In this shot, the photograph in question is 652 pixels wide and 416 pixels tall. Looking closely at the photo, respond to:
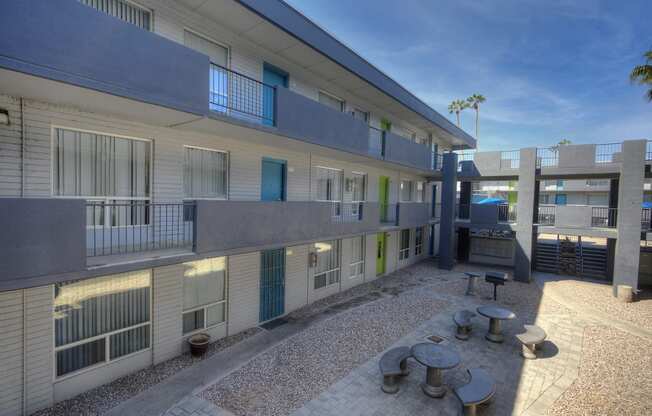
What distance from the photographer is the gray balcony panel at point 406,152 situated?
49.3 feet

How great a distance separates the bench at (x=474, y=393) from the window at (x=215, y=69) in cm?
922

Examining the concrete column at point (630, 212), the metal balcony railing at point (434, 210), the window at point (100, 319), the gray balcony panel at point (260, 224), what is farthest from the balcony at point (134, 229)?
the metal balcony railing at point (434, 210)

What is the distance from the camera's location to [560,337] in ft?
35.6

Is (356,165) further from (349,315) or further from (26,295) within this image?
(26,295)

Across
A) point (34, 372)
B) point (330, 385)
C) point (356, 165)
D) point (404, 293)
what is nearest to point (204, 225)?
point (34, 372)

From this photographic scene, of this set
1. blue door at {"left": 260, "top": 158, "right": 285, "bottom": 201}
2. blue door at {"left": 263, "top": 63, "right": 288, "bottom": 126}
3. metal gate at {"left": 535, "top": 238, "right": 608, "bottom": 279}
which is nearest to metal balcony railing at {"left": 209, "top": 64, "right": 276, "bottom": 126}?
blue door at {"left": 263, "top": 63, "right": 288, "bottom": 126}

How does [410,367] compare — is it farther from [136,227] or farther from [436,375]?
[136,227]

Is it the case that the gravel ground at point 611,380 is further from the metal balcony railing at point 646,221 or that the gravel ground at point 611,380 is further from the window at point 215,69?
the window at point 215,69

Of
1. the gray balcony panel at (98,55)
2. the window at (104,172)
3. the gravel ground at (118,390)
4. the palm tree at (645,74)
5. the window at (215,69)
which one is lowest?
the gravel ground at (118,390)

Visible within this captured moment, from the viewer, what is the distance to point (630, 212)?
1555 cm

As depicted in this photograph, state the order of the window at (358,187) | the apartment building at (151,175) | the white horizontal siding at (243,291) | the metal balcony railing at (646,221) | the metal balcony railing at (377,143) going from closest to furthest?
the apartment building at (151,175) → the white horizontal siding at (243,291) → the metal balcony railing at (377,143) → the window at (358,187) → the metal balcony railing at (646,221)

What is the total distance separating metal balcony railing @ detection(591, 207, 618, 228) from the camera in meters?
17.8

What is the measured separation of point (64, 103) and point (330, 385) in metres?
8.73

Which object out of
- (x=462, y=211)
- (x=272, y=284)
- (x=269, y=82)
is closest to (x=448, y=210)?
(x=462, y=211)
